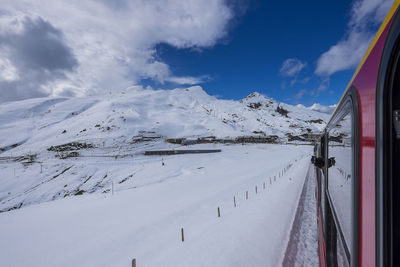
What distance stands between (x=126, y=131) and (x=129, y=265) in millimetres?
99604

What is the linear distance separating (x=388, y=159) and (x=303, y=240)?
852 centimetres

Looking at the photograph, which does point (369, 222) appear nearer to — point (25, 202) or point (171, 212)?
point (171, 212)

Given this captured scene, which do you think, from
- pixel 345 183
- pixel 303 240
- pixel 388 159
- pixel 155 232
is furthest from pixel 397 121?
pixel 155 232

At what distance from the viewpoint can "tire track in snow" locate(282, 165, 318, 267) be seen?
650 centimetres

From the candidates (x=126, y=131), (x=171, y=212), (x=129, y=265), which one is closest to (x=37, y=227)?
(x=171, y=212)

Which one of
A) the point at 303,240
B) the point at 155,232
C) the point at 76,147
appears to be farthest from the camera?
the point at 76,147

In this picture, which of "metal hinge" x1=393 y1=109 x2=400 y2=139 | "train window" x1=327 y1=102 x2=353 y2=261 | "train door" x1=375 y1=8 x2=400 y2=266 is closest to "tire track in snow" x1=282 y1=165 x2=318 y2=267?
"train window" x1=327 y1=102 x2=353 y2=261

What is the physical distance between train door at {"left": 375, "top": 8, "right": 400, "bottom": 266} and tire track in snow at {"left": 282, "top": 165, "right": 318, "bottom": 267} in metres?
6.79

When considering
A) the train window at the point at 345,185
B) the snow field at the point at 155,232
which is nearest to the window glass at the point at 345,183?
the train window at the point at 345,185

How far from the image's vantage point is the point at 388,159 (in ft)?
4.03

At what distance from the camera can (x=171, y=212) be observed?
46.4ft

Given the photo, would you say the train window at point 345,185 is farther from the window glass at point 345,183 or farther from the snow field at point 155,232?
the snow field at point 155,232

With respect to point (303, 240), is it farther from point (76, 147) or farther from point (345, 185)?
point (76, 147)

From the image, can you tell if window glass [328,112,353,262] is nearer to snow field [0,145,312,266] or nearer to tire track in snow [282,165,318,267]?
tire track in snow [282,165,318,267]
